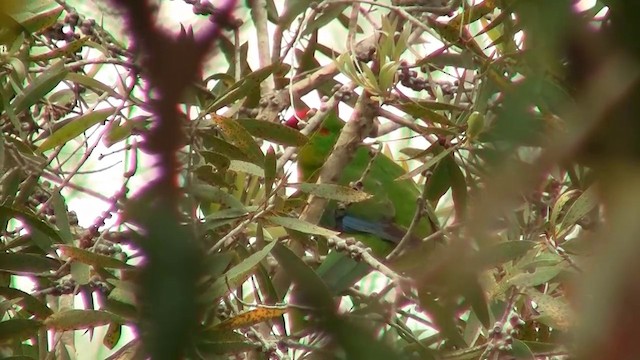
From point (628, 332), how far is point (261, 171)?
1225 mm

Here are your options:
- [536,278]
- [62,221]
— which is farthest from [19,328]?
[536,278]

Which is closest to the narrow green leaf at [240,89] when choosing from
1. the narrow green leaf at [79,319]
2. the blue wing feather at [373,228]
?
the narrow green leaf at [79,319]

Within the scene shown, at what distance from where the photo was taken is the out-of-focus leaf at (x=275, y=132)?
1.45 m

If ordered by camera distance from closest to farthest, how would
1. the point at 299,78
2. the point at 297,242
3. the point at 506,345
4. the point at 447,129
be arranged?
the point at 506,345, the point at 447,129, the point at 297,242, the point at 299,78

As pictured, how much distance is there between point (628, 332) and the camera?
11.8 inches

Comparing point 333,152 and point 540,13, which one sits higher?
point 333,152

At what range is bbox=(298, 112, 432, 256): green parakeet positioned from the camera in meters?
2.50

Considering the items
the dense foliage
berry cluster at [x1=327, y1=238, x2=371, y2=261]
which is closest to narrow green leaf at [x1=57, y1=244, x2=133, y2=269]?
the dense foliage

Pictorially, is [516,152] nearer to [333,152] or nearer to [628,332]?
[628,332]

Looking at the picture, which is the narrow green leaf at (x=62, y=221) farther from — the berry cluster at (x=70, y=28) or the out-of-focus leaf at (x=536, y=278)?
the out-of-focus leaf at (x=536, y=278)

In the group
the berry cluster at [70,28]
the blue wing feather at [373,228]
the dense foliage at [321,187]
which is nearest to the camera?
the dense foliage at [321,187]

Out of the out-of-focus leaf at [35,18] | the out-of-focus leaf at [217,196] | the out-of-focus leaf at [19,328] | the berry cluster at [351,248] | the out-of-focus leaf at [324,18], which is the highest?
the out-of-focus leaf at [35,18]

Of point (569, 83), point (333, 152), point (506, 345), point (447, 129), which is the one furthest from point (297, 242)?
point (569, 83)

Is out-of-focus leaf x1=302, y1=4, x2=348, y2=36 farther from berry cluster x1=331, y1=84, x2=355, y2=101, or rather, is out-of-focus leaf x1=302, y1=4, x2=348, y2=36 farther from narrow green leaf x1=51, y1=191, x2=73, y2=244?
narrow green leaf x1=51, y1=191, x2=73, y2=244
